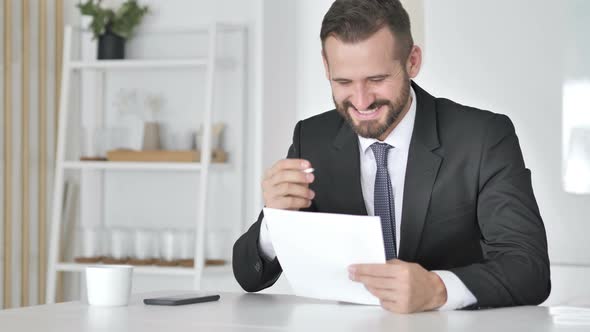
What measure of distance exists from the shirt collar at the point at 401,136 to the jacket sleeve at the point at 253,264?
0.33 m

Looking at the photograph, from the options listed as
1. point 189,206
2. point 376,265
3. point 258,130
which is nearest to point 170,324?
point 376,265

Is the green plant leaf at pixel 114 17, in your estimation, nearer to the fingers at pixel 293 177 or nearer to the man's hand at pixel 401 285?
the fingers at pixel 293 177

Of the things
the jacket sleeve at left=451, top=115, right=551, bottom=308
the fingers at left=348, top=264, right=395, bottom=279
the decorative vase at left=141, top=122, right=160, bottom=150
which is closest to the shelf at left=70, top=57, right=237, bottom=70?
the decorative vase at left=141, top=122, right=160, bottom=150

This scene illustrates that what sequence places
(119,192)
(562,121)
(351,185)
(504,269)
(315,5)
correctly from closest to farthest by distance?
(504,269)
(351,185)
(562,121)
(315,5)
(119,192)

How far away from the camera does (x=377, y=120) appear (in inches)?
84.3

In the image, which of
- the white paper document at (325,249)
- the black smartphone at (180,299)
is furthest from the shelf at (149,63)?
the white paper document at (325,249)

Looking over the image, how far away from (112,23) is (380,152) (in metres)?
2.30

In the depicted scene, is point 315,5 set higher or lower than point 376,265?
higher

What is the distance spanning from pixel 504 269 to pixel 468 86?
6.50 ft

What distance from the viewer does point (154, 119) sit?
417cm

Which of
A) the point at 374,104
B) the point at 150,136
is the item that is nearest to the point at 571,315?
the point at 374,104

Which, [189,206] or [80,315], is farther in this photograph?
[189,206]
